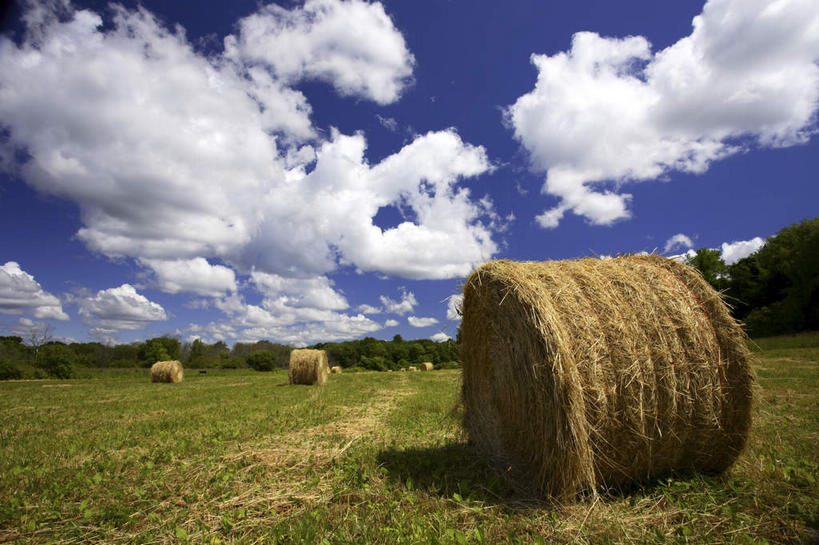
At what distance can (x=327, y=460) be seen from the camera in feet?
18.7

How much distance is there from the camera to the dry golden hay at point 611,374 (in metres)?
4.16

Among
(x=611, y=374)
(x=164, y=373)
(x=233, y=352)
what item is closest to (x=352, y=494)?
(x=611, y=374)

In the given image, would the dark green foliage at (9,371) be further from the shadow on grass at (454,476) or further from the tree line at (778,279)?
the tree line at (778,279)

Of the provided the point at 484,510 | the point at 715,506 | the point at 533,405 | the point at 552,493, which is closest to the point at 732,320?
the point at 715,506

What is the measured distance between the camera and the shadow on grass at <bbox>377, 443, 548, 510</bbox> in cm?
432

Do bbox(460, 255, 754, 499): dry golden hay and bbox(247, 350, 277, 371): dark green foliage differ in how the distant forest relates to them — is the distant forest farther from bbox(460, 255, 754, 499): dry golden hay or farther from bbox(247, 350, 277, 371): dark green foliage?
bbox(460, 255, 754, 499): dry golden hay

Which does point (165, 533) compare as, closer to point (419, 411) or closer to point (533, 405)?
point (533, 405)

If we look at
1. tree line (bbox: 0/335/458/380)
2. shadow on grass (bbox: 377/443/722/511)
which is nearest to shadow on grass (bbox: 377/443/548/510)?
shadow on grass (bbox: 377/443/722/511)

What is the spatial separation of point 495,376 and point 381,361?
170 feet

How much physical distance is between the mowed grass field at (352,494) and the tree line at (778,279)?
3923cm

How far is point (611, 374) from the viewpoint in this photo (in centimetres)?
434

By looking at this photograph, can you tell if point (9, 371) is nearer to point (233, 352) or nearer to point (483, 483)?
point (233, 352)

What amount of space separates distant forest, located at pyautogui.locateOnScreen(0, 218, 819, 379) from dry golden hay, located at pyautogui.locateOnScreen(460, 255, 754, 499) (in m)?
28.5

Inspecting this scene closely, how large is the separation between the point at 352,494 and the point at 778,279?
207 feet
